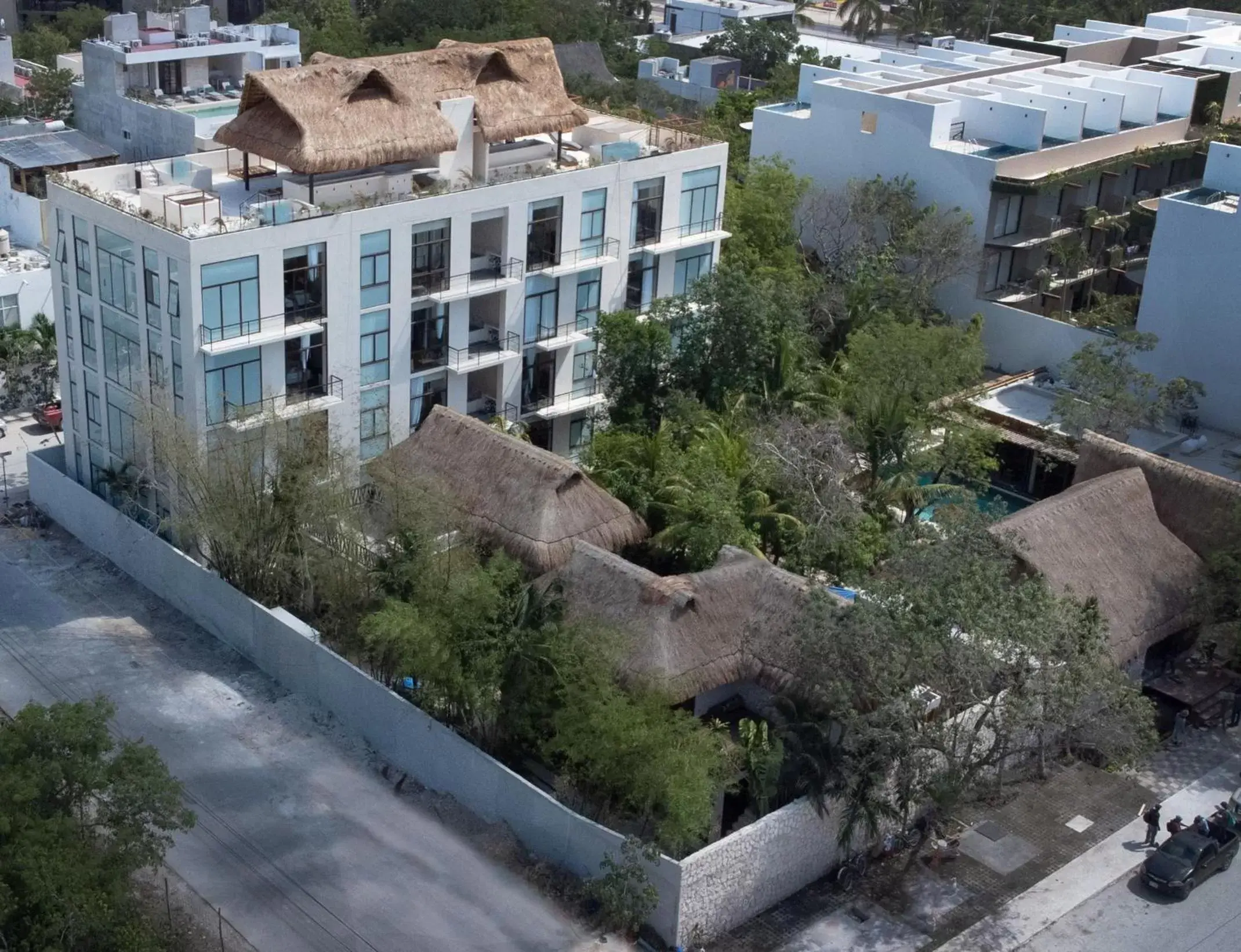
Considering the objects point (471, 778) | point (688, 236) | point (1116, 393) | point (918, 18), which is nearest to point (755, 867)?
point (471, 778)

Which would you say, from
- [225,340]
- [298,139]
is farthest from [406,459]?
[298,139]

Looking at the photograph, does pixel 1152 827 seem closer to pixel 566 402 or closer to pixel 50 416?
pixel 566 402

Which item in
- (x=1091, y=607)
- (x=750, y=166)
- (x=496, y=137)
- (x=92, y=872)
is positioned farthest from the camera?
(x=750, y=166)

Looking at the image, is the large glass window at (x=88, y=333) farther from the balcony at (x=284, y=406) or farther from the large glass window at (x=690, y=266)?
the large glass window at (x=690, y=266)

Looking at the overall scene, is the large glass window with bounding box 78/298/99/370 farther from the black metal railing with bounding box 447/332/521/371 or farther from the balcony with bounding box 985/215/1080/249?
the balcony with bounding box 985/215/1080/249

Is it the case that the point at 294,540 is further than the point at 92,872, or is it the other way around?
the point at 294,540

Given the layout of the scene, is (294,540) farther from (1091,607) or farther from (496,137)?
(1091,607)

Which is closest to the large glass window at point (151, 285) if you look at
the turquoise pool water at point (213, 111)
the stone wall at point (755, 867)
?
the stone wall at point (755, 867)
